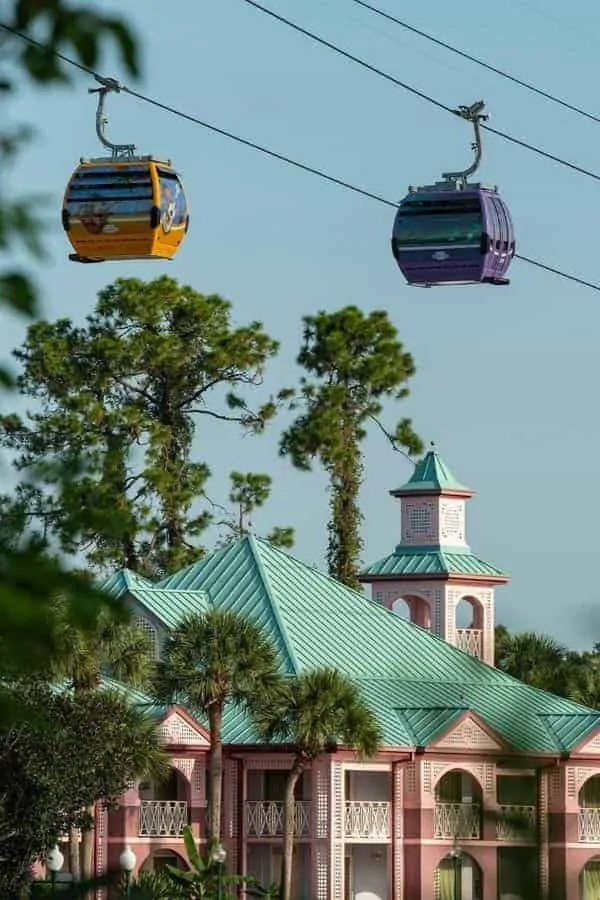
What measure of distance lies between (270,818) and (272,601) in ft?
23.8

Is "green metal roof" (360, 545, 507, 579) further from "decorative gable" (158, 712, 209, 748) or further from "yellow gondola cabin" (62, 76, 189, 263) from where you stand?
"yellow gondola cabin" (62, 76, 189, 263)

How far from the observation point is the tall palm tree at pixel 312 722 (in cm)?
4444

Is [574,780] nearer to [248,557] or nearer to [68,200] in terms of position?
[248,557]

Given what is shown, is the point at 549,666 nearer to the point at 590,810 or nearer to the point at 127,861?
the point at 590,810

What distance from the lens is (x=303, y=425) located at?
71.5m

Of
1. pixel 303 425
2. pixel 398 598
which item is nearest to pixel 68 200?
pixel 398 598

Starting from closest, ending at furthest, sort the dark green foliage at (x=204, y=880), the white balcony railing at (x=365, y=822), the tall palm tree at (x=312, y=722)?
the dark green foliage at (x=204, y=880), the tall palm tree at (x=312, y=722), the white balcony railing at (x=365, y=822)

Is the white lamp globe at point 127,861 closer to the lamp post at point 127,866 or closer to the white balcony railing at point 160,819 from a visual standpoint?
the lamp post at point 127,866

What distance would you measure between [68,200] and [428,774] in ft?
80.8

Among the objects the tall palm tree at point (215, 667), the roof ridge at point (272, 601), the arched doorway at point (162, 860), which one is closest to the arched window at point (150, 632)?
the roof ridge at point (272, 601)

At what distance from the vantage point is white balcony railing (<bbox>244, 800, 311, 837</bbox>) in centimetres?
4766

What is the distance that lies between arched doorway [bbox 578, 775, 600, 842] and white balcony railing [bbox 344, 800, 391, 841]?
4.38m

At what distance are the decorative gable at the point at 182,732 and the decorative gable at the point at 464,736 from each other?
Answer: 478 centimetres

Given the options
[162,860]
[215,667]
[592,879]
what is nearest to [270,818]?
[162,860]
